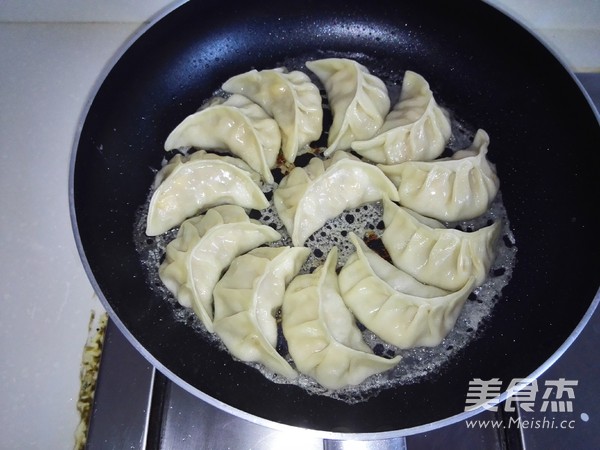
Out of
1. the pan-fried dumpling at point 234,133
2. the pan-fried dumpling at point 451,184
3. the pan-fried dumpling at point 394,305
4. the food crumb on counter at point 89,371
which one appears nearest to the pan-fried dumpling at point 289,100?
the pan-fried dumpling at point 234,133

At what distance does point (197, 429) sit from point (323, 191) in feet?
2.49

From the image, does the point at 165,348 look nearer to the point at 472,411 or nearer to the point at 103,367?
the point at 103,367

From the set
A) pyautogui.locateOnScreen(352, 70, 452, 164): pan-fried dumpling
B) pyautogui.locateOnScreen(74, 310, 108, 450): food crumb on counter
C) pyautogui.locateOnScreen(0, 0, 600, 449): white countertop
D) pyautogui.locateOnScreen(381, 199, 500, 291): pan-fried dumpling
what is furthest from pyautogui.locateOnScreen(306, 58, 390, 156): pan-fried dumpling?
pyautogui.locateOnScreen(74, 310, 108, 450): food crumb on counter

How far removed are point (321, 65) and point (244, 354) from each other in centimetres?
100

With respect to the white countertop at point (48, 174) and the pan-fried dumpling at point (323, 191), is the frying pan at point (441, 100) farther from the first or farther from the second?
the pan-fried dumpling at point (323, 191)

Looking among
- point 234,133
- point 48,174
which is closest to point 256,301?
point 234,133

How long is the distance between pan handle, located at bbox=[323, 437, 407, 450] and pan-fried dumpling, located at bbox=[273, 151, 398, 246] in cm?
57

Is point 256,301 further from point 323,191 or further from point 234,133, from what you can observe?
point 234,133

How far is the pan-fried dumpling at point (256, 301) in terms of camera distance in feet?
4.45

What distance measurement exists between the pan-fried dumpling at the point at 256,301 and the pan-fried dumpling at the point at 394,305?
0.17 m

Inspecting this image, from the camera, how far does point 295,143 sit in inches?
64.0

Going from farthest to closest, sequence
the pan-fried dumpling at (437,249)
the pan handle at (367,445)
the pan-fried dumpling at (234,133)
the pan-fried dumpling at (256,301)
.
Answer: the pan-fried dumpling at (234,133) < the pan-fried dumpling at (437,249) < the pan-fried dumpling at (256,301) < the pan handle at (367,445)

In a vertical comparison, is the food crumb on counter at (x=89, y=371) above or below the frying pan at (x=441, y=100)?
below

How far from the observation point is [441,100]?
5.78 ft
